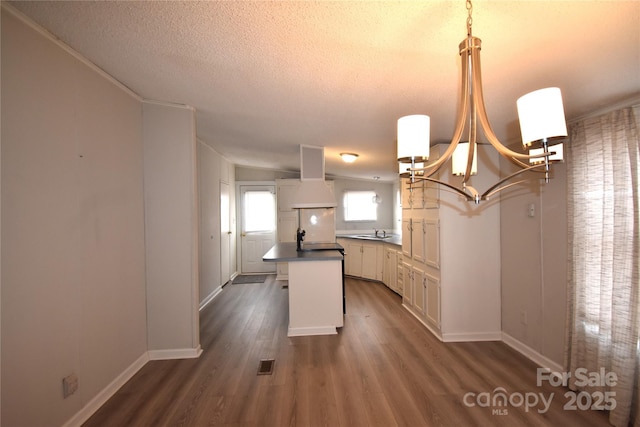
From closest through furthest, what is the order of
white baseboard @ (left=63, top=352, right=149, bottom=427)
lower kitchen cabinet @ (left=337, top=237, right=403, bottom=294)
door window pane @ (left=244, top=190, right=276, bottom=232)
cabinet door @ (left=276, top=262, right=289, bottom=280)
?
white baseboard @ (left=63, top=352, right=149, bottom=427) → lower kitchen cabinet @ (left=337, top=237, right=403, bottom=294) → cabinet door @ (left=276, top=262, right=289, bottom=280) → door window pane @ (left=244, top=190, right=276, bottom=232)

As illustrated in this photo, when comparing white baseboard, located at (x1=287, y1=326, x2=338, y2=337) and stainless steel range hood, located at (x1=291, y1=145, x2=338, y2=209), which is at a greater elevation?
stainless steel range hood, located at (x1=291, y1=145, x2=338, y2=209)

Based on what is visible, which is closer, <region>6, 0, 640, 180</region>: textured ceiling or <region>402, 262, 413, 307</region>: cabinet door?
<region>6, 0, 640, 180</region>: textured ceiling

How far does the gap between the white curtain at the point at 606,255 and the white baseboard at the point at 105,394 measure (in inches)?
142

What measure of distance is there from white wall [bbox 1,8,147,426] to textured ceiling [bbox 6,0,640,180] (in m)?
0.25

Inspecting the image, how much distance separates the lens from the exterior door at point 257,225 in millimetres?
6406

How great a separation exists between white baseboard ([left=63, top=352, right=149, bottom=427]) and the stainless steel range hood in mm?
2414

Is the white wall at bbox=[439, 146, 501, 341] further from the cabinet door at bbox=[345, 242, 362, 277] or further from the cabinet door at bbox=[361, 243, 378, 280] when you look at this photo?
the cabinet door at bbox=[345, 242, 362, 277]

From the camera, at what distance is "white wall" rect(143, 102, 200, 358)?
104 inches

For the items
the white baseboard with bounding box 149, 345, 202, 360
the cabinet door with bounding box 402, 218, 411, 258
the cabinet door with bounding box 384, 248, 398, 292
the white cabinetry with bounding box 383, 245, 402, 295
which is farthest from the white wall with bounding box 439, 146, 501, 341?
the white baseboard with bounding box 149, 345, 202, 360

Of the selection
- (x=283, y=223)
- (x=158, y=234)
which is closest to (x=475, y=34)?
(x=158, y=234)

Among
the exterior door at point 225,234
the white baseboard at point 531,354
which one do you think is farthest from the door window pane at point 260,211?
the white baseboard at point 531,354

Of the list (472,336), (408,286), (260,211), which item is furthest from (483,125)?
(260,211)

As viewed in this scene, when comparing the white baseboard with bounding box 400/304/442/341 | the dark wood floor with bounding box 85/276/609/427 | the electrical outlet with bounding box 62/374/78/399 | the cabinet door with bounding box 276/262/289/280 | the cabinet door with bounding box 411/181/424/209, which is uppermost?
the cabinet door with bounding box 411/181/424/209

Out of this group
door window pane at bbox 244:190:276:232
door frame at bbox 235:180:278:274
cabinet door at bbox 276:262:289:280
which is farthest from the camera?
door window pane at bbox 244:190:276:232
